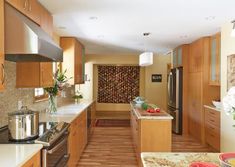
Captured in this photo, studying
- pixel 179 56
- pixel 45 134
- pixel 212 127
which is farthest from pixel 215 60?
pixel 45 134

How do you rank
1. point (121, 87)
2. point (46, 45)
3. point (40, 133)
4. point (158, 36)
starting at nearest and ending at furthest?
point (46, 45) → point (40, 133) → point (158, 36) → point (121, 87)

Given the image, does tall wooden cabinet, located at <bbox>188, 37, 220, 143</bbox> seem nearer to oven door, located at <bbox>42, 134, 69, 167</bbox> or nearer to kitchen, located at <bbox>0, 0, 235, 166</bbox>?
kitchen, located at <bbox>0, 0, 235, 166</bbox>

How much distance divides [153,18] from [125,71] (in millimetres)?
6823

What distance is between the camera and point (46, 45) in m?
2.28

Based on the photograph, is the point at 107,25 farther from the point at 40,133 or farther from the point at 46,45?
the point at 40,133

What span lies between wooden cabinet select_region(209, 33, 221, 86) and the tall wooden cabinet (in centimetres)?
11

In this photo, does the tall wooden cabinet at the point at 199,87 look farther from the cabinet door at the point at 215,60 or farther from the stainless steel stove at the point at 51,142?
the stainless steel stove at the point at 51,142

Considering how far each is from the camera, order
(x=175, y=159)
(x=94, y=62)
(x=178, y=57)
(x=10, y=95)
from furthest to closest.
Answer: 1. (x=94, y=62)
2. (x=178, y=57)
3. (x=10, y=95)
4. (x=175, y=159)

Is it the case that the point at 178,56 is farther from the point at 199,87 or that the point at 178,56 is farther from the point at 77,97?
the point at 77,97

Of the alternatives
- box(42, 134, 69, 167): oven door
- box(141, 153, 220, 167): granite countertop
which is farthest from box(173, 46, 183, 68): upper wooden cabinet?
box(141, 153, 220, 167): granite countertop

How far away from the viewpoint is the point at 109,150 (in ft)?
16.1

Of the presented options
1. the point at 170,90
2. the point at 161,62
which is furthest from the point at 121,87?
the point at 170,90

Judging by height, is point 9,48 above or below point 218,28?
below

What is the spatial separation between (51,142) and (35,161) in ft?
0.91
